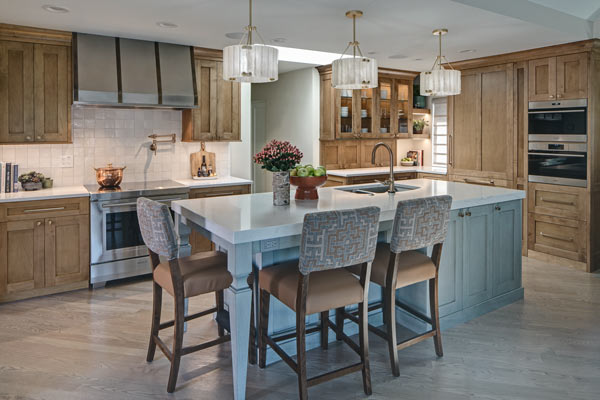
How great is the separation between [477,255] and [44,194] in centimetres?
363

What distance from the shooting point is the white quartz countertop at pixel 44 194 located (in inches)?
146

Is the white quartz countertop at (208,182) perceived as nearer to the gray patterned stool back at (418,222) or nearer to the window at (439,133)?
the gray patterned stool back at (418,222)

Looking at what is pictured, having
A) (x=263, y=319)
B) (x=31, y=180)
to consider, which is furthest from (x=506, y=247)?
(x=31, y=180)

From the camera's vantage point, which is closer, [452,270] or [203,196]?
[452,270]

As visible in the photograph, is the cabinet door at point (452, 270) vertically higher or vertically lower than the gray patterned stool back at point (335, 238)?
lower

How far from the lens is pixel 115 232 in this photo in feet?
13.6

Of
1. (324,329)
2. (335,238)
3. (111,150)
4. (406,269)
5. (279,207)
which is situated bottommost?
(324,329)

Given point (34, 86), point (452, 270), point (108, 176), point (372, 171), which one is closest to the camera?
point (452, 270)

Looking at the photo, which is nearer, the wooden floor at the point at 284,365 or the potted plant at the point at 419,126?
the wooden floor at the point at 284,365

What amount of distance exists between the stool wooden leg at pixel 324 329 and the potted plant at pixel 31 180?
117 inches

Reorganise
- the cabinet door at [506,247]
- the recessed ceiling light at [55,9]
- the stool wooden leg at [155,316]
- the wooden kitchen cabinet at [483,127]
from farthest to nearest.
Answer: the wooden kitchen cabinet at [483,127] → the cabinet door at [506,247] → the recessed ceiling light at [55,9] → the stool wooden leg at [155,316]

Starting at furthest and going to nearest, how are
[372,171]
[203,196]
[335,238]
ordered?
[372,171], [203,196], [335,238]

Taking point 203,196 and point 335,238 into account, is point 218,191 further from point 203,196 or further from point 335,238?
point 335,238

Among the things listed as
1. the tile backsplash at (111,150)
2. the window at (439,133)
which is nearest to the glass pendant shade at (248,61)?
the tile backsplash at (111,150)
